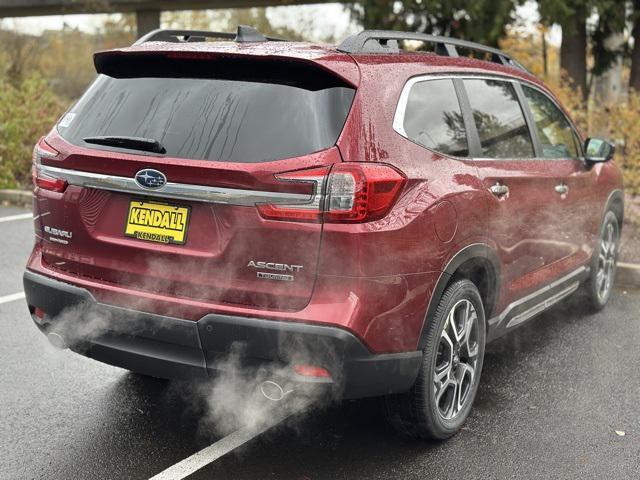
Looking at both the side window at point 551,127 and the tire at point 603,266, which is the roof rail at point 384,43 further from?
the tire at point 603,266

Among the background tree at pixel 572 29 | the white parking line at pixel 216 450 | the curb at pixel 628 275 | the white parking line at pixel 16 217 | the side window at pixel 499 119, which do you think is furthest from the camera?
the background tree at pixel 572 29

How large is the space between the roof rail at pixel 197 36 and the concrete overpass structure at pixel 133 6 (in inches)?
787

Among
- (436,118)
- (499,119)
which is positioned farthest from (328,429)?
(499,119)

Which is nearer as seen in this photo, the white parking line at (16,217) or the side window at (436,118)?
the side window at (436,118)

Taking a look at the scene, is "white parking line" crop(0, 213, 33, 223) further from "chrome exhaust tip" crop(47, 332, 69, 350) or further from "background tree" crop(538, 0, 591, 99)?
Answer: "background tree" crop(538, 0, 591, 99)

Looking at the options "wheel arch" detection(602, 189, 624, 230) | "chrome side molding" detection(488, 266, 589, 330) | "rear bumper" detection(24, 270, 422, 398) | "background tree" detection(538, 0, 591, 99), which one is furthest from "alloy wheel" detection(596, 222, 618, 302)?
"background tree" detection(538, 0, 591, 99)

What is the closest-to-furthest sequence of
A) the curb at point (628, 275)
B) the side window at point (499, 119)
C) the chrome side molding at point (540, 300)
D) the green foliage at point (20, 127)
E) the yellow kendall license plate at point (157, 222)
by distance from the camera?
the yellow kendall license plate at point (157, 222)
the side window at point (499, 119)
the chrome side molding at point (540, 300)
the curb at point (628, 275)
the green foliage at point (20, 127)

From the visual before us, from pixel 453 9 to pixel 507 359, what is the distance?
10.6 meters

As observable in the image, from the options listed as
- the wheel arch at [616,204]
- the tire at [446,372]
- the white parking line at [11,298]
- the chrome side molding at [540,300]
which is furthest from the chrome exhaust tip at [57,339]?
the wheel arch at [616,204]

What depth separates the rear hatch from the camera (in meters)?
3.22

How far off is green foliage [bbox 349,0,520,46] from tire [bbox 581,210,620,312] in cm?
830

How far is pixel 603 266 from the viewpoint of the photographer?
6.37 meters

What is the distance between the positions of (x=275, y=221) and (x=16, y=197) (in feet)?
30.2

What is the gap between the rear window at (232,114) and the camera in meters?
3.29
